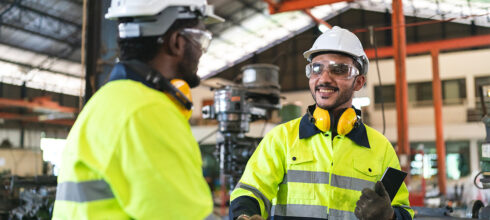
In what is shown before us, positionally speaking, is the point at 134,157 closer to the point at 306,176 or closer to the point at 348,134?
the point at 306,176

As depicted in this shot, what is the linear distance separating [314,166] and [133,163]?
4.31ft

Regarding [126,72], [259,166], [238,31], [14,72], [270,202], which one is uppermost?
→ [238,31]

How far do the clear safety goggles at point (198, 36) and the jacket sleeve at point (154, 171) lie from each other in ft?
1.20

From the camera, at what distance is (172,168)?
3.32 feet

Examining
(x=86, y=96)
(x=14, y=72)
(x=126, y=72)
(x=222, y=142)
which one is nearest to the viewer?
(x=126, y=72)

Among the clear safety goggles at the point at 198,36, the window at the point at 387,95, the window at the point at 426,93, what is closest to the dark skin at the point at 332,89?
the clear safety goggles at the point at 198,36

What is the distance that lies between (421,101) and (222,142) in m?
17.0

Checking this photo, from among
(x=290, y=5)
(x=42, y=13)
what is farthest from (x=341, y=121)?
(x=42, y=13)

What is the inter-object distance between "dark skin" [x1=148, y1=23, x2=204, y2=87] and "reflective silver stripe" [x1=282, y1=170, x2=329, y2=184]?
0.94 metres

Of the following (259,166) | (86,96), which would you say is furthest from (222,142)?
(259,166)

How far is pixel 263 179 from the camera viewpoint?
2.10 meters

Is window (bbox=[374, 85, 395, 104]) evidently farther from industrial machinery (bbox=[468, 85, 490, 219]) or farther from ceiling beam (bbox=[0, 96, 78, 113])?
industrial machinery (bbox=[468, 85, 490, 219])

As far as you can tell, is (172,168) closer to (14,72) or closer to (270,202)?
(270,202)

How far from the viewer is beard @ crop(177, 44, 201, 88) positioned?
134cm
